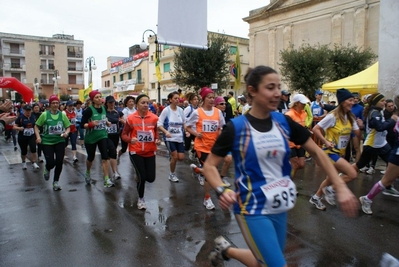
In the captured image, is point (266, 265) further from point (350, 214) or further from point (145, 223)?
point (145, 223)

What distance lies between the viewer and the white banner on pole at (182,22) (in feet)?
31.9

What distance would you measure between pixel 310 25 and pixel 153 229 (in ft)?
112

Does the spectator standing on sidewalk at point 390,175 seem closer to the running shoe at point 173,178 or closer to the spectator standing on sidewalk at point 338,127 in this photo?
the spectator standing on sidewalk at point 338,127

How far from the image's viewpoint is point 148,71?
52.1 metres

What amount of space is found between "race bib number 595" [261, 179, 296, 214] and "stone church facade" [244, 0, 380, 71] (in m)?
31.7

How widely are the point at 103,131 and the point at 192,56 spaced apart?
71.1 feet

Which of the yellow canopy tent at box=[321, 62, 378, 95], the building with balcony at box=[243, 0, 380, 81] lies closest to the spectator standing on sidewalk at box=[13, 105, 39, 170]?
the yellow canopy tent at box=[321, 62, 378, 95]

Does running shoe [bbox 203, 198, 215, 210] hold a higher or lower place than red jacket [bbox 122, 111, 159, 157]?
lower

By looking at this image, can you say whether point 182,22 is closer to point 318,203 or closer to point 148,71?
point 318,203

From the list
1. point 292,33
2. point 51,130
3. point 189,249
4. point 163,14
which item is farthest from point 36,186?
point 292,33

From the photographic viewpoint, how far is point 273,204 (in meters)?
2.39

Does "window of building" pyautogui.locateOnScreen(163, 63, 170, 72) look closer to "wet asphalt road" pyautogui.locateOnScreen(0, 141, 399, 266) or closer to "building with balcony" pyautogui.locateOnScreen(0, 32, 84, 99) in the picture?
"building with balcony" pyautogui.locateOnScreen(0, 32, 84, 99)

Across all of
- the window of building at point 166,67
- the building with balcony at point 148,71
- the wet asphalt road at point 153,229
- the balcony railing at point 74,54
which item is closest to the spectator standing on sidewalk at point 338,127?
the wet asphalt road at point 153,229

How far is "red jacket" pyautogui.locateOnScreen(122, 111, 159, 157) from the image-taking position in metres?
5.66
